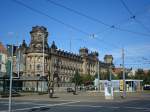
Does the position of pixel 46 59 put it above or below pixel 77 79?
above

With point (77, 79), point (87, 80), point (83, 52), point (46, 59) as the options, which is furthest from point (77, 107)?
point (83, 52)

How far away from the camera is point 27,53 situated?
365 ft

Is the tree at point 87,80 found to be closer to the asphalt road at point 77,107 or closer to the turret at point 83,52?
the turret at point 83,52

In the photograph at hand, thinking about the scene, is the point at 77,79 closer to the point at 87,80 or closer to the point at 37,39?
the point at 87,80

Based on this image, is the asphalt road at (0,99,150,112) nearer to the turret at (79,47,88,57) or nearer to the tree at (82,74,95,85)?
the tree at (82,74,95,85)

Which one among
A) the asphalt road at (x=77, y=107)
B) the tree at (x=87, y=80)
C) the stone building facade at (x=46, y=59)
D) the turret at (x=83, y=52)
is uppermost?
the turret at (x=83, y=52)

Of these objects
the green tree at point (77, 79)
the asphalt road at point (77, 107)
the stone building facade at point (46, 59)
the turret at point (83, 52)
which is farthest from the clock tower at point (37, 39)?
the asphalt road at point (77, 107)

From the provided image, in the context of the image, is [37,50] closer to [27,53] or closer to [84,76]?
[27,53]

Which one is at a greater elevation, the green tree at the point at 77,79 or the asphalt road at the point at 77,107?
the green tree at the point at 77,79

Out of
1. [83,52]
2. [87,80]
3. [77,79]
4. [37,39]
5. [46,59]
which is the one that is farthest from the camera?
[83,52]

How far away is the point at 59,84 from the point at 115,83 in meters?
27.3

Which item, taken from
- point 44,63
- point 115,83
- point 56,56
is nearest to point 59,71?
point 56,56

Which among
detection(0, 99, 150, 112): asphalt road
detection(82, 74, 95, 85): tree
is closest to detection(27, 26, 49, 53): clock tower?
detection(82, 74, 95, 85): tree

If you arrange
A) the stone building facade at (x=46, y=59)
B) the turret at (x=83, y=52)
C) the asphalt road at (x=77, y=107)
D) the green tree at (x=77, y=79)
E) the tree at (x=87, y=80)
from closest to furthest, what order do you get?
the asphalt road at (x=77, y=107) → the green tree at (x=77, y=79) → the stone building facade at (x=46, y=59) → the tree at (x=87, y=80) → the turret at (x=83, y=52)
